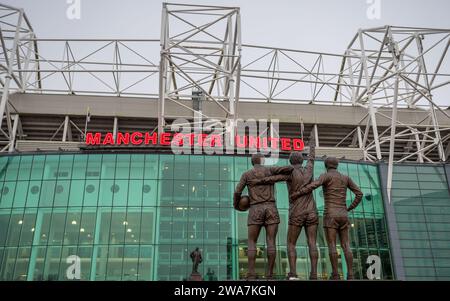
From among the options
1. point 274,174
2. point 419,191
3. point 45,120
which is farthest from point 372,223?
point 45,120

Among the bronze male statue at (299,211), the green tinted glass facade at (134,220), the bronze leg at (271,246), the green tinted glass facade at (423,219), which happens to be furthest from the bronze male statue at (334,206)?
the green tinted glass facade at (423,219)

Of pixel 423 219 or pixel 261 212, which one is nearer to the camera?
pixel 261 212

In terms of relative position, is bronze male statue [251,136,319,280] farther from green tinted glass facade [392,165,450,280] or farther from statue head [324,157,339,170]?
green tinted glass facade [392,165,450,280]

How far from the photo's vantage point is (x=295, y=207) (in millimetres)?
11648

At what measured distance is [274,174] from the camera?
1188 centimetres

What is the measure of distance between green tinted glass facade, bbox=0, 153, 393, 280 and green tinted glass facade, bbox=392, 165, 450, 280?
1634mm

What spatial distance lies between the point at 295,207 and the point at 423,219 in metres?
26.0

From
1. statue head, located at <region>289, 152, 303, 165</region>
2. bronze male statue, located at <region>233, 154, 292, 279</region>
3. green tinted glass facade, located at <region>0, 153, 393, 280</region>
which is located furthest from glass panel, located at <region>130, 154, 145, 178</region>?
statue head, located at <region>289, 152, 303, 165</region>

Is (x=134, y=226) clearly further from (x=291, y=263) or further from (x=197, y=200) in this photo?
(x=291, y=263)

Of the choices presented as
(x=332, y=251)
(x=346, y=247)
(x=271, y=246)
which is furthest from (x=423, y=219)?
(x=271, y=246)

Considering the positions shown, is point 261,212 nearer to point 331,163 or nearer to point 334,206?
point 334,206

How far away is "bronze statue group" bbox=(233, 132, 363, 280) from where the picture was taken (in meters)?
11.4
